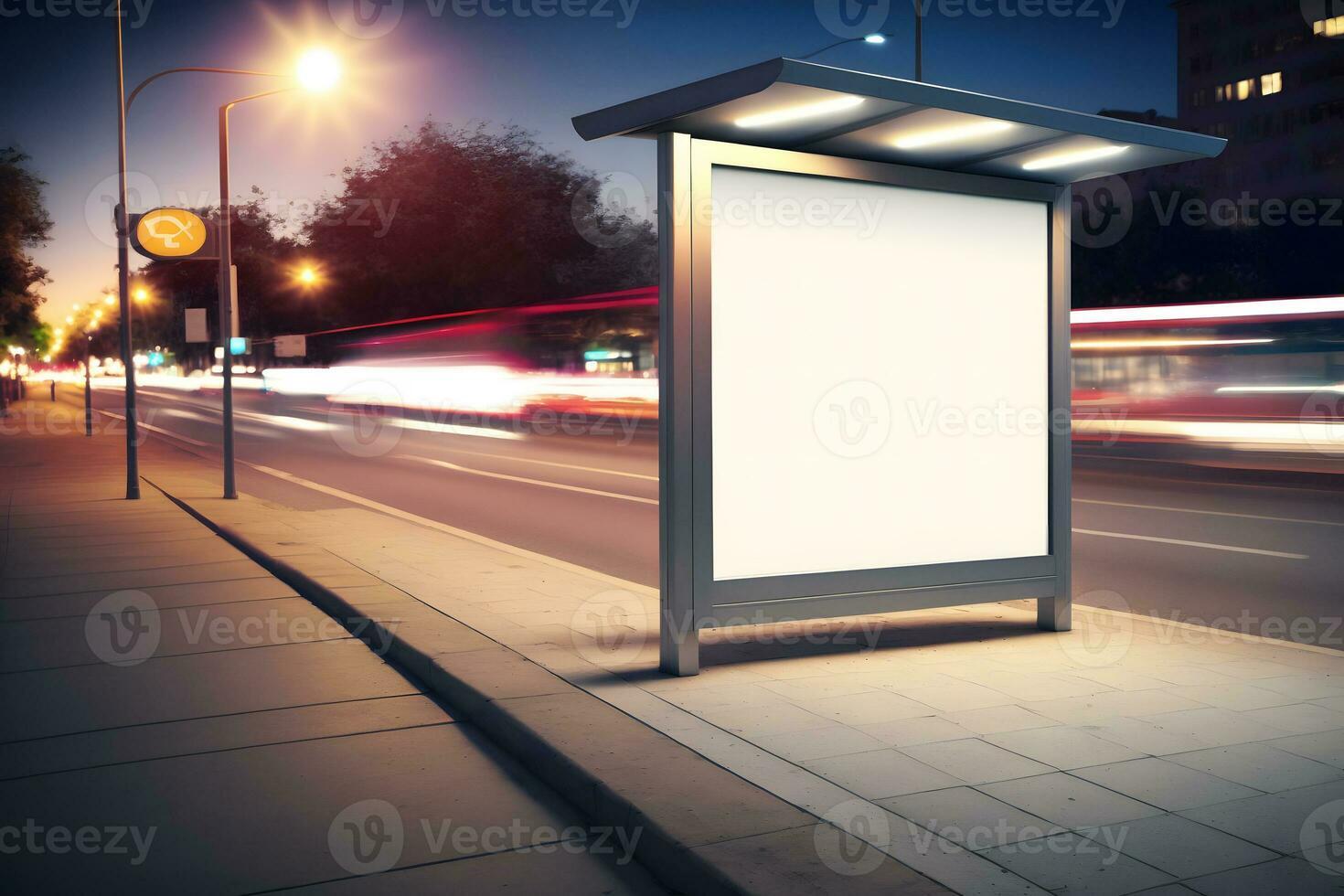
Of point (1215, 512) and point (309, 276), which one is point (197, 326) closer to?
point (1215, 512)

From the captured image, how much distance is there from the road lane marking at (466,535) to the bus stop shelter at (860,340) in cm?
269

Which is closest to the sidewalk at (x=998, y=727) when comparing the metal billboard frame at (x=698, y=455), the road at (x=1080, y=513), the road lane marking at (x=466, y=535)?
the metal billboard frame at (x=698, y=455)

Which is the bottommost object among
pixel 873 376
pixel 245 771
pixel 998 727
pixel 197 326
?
pixel 245 771

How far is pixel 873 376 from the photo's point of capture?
6.61m

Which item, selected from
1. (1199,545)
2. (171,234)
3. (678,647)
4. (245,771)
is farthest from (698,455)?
(171,234)

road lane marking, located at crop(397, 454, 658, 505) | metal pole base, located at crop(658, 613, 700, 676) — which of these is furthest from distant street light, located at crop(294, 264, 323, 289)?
metal pole base, located at crop(658, 613, 700, 676)

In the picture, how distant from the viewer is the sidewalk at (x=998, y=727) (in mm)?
3740

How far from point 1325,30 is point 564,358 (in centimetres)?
8425

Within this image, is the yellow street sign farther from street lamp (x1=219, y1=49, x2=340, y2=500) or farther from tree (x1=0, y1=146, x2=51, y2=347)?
tree (x1=0, y1=146, x2=51, y2=347)

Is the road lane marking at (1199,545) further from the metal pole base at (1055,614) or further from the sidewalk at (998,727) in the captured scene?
the metal pole base at (1055,614)

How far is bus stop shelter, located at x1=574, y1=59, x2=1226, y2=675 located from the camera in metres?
5.94

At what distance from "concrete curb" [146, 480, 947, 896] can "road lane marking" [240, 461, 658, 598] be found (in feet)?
7.94

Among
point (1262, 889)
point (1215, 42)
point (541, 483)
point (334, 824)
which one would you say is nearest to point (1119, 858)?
point (1262, 889)

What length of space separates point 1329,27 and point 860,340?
10158 centimetres
